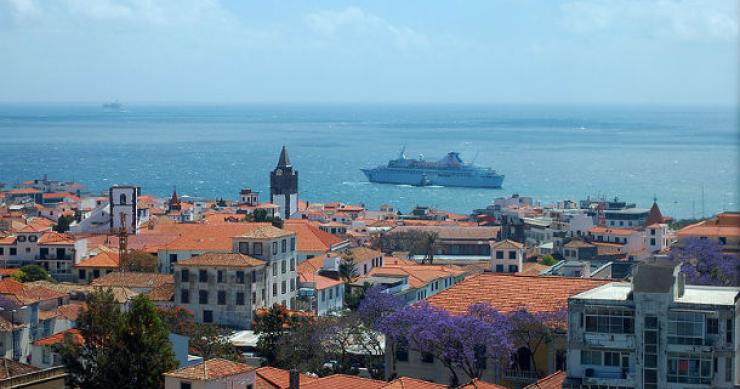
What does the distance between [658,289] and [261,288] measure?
19.3m

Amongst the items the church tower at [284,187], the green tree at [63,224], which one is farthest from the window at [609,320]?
the church tower at [284,187]

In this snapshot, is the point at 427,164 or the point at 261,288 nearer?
the point at 261,288

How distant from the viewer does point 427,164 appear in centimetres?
14238

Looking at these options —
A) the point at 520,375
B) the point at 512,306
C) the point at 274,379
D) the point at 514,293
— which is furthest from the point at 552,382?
the point at 514,293

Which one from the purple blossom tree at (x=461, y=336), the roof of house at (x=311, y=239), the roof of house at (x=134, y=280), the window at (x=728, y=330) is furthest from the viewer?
the roof of house at (x=311, y=239)

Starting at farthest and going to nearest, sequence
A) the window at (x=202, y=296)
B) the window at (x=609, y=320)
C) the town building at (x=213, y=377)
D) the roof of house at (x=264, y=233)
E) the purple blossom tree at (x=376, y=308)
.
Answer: the roof of house at (x=264, y=233) < the window at (x=202, y=296) < the purple blossom tree at (x=376, y=308) < the town building at (x=213, y=377) < the window at (x=609, y=320)

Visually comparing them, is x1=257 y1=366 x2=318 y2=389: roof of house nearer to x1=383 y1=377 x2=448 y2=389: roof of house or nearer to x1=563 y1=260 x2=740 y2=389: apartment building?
x1=383 y1=377 x2=448 y2=389: roof of house

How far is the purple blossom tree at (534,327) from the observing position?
86.9ft

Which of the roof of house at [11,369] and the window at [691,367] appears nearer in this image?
the window at [691,367]

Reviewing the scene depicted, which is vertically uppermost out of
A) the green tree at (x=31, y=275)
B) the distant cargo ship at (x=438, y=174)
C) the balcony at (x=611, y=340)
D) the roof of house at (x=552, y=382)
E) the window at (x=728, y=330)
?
the window at (x=728, y=330)

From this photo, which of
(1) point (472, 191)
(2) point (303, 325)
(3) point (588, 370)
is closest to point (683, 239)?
(2) point (303, 325)

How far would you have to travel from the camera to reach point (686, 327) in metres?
20.4

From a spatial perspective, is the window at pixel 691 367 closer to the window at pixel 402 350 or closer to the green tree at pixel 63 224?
the window at pixel 402 350

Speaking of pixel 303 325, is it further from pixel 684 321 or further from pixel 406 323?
pixel 684 321
